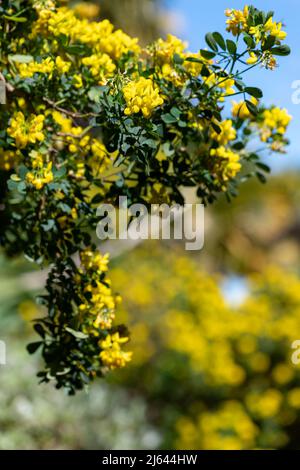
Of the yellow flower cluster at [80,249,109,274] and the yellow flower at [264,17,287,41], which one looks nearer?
the yellow flower at [264,17,287,41]

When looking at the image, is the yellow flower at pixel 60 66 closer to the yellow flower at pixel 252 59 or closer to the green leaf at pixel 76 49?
the green leaf at pixel 76 49

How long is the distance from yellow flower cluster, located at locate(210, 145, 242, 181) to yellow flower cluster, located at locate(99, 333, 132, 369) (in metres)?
0.58

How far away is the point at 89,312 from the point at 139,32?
5726 mm

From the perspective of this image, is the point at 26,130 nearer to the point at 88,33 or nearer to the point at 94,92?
the point at 94,92

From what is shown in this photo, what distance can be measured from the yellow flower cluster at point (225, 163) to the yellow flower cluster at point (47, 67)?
0.50 metres

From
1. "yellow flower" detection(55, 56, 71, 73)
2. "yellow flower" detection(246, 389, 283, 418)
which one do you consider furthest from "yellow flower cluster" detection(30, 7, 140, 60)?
"yellow flower" detection(246, 389, 283, 418)

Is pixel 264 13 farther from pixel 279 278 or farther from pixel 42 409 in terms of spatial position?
pixel 279 278

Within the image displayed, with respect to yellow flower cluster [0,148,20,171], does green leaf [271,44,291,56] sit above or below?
above

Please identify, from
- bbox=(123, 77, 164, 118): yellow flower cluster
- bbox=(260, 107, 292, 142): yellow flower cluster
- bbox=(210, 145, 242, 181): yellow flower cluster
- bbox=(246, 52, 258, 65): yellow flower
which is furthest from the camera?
bbox=(260, 107, 292, 142): yellow flower cluster

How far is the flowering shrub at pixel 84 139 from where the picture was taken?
159 centimetres

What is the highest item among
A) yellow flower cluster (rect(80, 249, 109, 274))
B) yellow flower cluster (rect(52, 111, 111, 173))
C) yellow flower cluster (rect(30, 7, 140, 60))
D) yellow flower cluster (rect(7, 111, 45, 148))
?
yellow flower cluster (rect(30, 7, 140, 60))

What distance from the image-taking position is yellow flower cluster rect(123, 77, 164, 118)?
1346 millimetres

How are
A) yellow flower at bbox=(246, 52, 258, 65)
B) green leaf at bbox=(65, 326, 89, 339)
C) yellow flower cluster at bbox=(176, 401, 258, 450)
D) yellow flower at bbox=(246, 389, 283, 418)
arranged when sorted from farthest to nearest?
yellow flower at bbox=(246, 389, 283, 418)
yellow flower cluster at bbox=(176, 401, 258, 450)
green leaf at bbox=(65, 326, 89, 339)
yellow flower at bbox=(246, 52, 258, 65)

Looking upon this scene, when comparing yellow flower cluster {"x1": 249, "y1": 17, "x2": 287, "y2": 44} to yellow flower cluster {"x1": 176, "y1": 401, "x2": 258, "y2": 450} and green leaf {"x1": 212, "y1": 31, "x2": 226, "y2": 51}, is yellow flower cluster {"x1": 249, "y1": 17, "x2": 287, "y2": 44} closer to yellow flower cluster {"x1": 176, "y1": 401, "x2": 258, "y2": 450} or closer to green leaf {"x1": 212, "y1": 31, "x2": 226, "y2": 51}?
green leaf {"x1": 212, "y1": 31, "x2": 226, "y2": 51}
